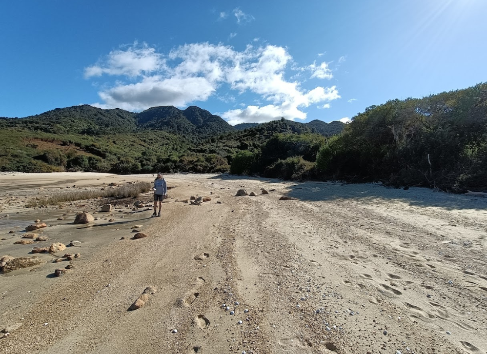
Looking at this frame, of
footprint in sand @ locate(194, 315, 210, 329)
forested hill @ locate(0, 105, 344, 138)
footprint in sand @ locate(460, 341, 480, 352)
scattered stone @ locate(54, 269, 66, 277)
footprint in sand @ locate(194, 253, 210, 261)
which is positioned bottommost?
scattered stone @ locate(54, 269, 66, 277)

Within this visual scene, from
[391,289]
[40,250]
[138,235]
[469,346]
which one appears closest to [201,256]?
[138,235]

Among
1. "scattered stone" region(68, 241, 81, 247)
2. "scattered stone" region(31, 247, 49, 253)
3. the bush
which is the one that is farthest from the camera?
the bush

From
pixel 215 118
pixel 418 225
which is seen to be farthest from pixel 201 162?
pixel 215 118

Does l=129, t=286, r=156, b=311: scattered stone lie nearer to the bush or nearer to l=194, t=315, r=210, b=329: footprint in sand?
l=194, t=315, r=210, b=329: footprint in sand

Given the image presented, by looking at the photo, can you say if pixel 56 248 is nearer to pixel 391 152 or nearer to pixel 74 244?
pixel 74 244

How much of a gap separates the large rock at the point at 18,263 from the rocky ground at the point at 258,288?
7 centimetres

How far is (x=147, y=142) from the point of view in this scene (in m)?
75.2

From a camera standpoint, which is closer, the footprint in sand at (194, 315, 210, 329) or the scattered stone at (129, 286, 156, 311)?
the footprint in sand at (194, 315, 210, 329)

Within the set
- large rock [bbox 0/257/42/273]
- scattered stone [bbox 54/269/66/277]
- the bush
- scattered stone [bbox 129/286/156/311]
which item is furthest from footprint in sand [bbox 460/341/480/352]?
the bush

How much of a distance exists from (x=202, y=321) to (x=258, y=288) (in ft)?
3.58

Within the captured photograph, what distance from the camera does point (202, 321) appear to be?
3.40 metres

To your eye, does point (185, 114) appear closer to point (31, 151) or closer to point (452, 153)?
point (31, 151)

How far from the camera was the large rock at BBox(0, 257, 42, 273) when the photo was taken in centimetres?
521

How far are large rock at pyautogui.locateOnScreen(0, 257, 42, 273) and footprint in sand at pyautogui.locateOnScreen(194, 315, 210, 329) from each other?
4.08 meters
